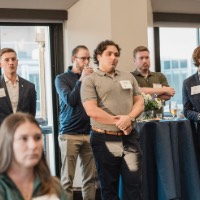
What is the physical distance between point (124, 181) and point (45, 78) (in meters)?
2.09

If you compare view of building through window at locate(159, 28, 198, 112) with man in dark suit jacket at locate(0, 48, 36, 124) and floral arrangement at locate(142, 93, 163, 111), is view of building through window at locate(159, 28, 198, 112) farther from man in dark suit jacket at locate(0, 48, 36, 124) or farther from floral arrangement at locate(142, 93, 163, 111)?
man in dark suit jacket at locate(0, 48, 36, 124)

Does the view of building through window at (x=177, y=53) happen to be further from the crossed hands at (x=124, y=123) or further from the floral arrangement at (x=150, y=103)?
the crossed hands at (x=124, y=123)

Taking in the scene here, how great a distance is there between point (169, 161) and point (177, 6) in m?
2.65

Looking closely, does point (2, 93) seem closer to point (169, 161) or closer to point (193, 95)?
point (169, 161)

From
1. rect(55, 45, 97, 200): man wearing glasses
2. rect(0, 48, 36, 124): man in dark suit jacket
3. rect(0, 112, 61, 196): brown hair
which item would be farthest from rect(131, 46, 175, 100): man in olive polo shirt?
rect(0, 112, 61, 196): brown hair

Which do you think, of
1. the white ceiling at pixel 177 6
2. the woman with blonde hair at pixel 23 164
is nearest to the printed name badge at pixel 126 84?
the woman with blonde hair at pixel 23 164

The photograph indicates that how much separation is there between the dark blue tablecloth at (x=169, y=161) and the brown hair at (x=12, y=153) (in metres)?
1.76

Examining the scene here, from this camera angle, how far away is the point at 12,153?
1415mm

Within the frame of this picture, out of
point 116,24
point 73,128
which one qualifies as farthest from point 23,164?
point 116,24

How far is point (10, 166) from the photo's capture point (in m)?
1.43

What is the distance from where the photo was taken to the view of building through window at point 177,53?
5.34m

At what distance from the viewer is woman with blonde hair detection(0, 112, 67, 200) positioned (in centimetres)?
141

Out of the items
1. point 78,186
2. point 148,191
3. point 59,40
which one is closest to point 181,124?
point 148,191

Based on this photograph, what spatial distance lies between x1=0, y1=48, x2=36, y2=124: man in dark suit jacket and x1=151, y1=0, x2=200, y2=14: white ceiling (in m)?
2.43
